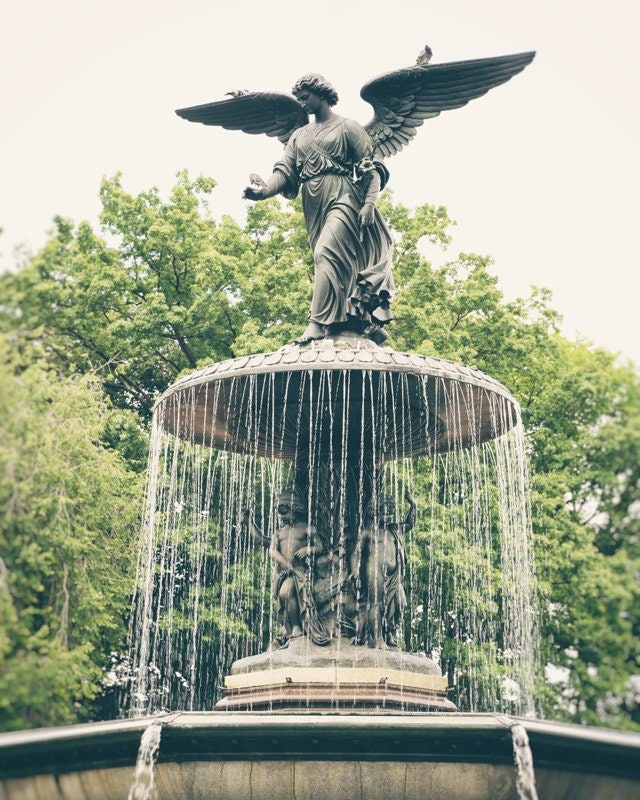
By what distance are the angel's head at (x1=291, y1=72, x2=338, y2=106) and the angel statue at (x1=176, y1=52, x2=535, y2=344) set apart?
0.01 m

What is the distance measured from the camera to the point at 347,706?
9.02m

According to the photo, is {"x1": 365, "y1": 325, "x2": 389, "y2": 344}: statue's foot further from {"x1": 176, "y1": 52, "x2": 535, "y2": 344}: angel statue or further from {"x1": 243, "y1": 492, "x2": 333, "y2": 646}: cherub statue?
{"x1": 243, "y1": 492, "x2": 333, "y2": 646}: cherub statue

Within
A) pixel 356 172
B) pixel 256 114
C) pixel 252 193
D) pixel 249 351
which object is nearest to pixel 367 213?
pixel 356 172

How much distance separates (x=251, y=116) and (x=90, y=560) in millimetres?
6490

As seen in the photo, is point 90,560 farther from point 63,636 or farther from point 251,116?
point 251,116

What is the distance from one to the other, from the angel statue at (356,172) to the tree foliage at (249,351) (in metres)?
2.48

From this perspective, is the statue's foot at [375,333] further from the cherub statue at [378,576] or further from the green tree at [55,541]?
the green tree at [55,541]

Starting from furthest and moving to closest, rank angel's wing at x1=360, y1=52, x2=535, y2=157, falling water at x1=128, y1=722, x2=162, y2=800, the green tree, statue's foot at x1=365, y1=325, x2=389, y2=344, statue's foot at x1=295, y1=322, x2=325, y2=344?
angel's wing at x1=360, y1=52, x2=535, y2=157, statue's foot at x1=365, y1=325, x2=389, y2=344, statue's foot at x1=295, y1=322, x2=325, y2=344, the green tree, falling water at x1=128, y1=722, x2=162, y2=800

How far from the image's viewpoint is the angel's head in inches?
434

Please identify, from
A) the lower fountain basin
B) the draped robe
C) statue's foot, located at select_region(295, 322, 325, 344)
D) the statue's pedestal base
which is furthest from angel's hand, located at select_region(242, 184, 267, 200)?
the lower fountain basin

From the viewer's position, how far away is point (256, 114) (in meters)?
11.9

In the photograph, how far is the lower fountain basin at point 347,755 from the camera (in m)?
7.35

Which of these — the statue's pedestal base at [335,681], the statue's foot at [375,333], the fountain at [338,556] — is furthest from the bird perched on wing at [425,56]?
the statue's pedestal base at [335,681]

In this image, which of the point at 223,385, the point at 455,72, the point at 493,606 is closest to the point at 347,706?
the point at 223,385
